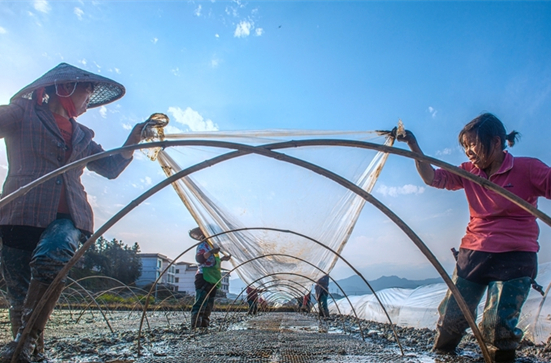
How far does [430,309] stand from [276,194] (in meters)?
3.50

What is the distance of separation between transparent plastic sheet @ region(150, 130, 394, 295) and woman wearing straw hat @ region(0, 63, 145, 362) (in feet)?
2.99

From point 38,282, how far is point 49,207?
47 centimetres

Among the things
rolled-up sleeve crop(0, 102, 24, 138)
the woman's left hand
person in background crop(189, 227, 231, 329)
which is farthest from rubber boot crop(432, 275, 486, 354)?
person in background crop(189, 227, 231, 329)

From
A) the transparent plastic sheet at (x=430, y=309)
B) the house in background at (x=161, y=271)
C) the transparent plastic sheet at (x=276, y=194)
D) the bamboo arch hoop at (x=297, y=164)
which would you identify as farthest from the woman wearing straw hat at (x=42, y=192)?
the house in background at (x=161, y=271)

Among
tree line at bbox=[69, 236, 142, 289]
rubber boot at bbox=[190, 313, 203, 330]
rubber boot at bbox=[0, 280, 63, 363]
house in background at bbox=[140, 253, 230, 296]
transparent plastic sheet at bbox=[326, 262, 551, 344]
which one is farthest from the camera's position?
house in background at bbox=[140, 253, 230, 296]

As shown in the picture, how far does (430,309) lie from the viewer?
582cm

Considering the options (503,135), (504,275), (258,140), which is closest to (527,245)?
(504,275)

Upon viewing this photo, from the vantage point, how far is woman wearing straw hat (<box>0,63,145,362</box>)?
210cm

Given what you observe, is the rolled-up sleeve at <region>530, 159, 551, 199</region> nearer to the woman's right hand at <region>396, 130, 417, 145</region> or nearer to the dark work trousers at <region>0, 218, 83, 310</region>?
the woman's right hand at <region>396, 130, 417, 145</region>

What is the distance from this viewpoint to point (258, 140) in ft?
11.7

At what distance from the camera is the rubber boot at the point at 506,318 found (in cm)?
229

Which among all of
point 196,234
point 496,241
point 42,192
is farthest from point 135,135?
point 196,234

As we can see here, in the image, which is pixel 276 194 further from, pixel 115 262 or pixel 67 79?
pixel 115 262

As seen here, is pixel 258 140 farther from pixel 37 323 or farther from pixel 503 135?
pixel 37 323
